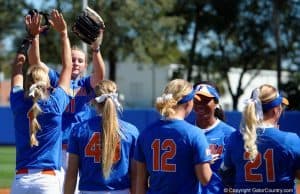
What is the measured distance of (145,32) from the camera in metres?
41.8

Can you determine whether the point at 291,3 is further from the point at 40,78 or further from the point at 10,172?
the point at 40,78

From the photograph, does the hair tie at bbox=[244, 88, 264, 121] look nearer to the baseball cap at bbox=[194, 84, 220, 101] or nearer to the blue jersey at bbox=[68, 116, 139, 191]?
the baseball cap at bbox=[194, 84, 220, 101]

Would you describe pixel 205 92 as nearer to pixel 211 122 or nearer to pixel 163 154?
pixel 211 122

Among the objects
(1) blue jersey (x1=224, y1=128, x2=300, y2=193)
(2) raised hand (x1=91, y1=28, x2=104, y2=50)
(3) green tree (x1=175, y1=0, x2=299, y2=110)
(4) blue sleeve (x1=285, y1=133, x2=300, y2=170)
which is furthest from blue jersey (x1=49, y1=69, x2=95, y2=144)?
(3) green tree (x1=175, y1=0, x2=299, y2=110)

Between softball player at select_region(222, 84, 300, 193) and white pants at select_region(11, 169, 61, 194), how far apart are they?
1678mm

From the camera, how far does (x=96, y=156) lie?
5.59 metres

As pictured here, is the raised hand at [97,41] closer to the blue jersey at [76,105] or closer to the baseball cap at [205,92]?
the blue jersey at [76,105]

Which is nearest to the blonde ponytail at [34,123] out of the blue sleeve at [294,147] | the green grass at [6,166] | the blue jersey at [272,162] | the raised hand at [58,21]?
the raised hand at [58,21]

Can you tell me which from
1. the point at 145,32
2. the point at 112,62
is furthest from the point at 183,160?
the point at 112,62

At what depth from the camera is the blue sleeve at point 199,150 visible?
4.95 metres

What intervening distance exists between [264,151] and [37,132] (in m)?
1.99

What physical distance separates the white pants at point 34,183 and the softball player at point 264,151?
168cm

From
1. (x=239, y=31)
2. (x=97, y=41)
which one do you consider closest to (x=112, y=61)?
(x=239, y=31)

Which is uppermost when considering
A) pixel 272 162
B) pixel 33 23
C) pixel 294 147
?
pixel 33 23
